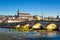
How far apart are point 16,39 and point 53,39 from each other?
827cm

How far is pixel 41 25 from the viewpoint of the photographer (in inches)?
4222

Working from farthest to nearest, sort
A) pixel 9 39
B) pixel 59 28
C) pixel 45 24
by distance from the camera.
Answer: pixel 45 24 < pixel 59 28 < pixel 9 39

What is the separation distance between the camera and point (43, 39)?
51.1 metres

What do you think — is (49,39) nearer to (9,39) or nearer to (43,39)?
(43,39)

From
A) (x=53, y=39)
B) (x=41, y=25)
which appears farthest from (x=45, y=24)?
(x=53, y=39)

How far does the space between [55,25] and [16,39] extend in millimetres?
49516

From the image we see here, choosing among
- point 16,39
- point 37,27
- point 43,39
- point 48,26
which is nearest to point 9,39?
point 16,39

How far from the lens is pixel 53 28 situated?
96.9 meters

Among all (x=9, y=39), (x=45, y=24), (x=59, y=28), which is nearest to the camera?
(x=9, y=39)

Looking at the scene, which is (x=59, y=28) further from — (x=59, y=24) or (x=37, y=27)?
(x=37, y=27)

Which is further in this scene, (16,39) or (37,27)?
(37,27)

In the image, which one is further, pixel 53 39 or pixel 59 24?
pixel 59 24

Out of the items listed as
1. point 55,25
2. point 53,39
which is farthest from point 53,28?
point 53,39

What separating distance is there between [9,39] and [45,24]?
56.0 meters
